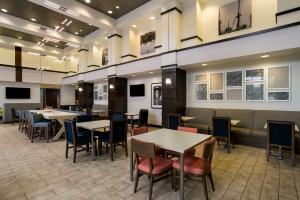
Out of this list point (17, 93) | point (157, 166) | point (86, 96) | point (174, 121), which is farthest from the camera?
point (86, 96)

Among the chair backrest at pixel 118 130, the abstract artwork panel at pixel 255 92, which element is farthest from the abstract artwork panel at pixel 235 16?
the chair backrest at pixel 118 130

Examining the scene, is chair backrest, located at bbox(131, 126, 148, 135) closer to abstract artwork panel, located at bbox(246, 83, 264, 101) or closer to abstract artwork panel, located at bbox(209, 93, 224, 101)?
abstract artwork panel, located at bbox(209, 93, 224, 101)

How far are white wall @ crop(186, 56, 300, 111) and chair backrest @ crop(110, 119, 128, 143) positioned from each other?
11.5ft

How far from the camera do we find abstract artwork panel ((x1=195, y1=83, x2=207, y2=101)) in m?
6.37

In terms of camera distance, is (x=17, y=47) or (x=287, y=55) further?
(x=17, y=47)

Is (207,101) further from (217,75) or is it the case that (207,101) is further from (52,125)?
(52,125)

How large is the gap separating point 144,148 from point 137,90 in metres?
6.75

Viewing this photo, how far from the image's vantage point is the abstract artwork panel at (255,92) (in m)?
5.16

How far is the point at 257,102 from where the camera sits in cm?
525

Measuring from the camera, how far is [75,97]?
570 inches

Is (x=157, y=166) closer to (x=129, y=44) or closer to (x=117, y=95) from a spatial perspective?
(x=117, y=95)

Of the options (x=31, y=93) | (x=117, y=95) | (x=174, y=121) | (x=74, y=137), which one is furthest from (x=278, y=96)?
(x=31, y=93)

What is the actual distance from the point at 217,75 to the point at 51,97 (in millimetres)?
12443

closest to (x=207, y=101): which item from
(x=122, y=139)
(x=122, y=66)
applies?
(x=122, y=139)
